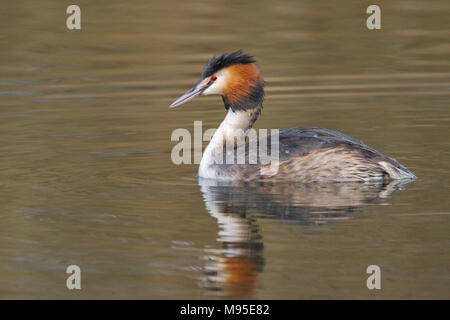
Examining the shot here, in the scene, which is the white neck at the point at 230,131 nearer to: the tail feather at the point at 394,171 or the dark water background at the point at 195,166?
the dark water background at the point at 195,166

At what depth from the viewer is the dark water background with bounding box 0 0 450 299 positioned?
654 centimetres

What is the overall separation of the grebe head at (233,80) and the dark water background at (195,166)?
2.86 ft

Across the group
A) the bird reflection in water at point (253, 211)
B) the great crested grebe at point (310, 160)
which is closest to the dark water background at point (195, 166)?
the bird reflection in water at point (253, 211)

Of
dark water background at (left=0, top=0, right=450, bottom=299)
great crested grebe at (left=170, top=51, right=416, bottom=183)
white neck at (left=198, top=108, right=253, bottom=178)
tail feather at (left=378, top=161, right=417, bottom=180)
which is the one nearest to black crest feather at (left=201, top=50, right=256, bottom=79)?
great crested grebe at (left=170, top=51, right=416, bottom=183)

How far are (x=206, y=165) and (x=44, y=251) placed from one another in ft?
8.42

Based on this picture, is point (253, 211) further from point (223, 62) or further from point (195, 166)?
point (195, 166)

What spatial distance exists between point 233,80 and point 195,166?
3.82ft

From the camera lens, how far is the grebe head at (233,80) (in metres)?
9.31

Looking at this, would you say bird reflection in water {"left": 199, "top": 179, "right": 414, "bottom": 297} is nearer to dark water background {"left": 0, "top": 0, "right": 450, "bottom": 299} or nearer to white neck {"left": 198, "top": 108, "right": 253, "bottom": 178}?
dark water background {"left": 0, "top": 0, "right": 450, "bottom": 299}

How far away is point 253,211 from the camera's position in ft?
26.0

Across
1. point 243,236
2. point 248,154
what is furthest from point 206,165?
point 243,236

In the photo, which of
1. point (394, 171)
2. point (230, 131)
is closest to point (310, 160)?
point (394, 171)

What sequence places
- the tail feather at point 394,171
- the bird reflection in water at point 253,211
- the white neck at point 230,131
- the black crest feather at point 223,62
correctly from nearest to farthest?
the bird reflection in water at point 253,211
the tail feather at point 394,171
the black crest feather at point 223,62
the white neck at point 230,131
